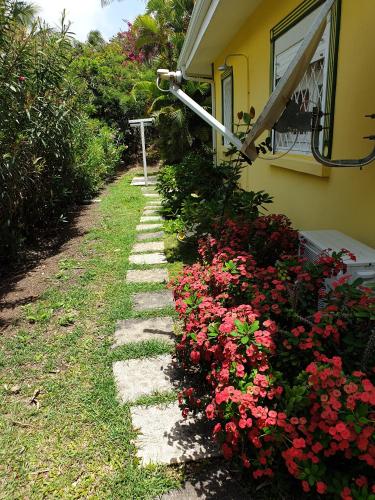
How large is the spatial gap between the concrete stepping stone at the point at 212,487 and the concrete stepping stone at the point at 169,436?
10 cm

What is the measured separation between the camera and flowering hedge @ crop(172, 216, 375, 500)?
1336 mm

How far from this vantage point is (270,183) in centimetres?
458

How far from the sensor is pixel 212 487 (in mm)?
1803

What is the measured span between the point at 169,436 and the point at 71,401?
78 centimetres

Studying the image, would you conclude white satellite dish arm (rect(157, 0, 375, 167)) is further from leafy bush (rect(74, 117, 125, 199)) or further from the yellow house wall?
leafy bush (rect(74, 117, 125, 199))

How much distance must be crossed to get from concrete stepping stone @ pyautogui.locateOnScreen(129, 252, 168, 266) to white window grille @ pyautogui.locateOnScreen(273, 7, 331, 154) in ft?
7.00

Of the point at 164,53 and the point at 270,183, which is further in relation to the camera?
the point at 164,53

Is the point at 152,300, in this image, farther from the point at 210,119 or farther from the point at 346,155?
the point at 346,155

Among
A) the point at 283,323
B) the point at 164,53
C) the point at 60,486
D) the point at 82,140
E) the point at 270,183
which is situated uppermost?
the point at 164,53

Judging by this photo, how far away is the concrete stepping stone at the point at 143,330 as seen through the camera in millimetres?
3148

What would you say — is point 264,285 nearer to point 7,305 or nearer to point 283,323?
point 283,323

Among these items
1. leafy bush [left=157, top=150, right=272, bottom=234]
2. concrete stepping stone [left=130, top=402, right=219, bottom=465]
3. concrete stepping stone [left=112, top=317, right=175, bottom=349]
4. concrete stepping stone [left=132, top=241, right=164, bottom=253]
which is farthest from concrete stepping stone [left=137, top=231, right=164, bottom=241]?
concrete stepping stone [left=130, top=402, right=219, bottom=465]

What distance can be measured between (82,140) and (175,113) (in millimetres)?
4680

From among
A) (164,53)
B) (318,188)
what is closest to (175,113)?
(164,53)
